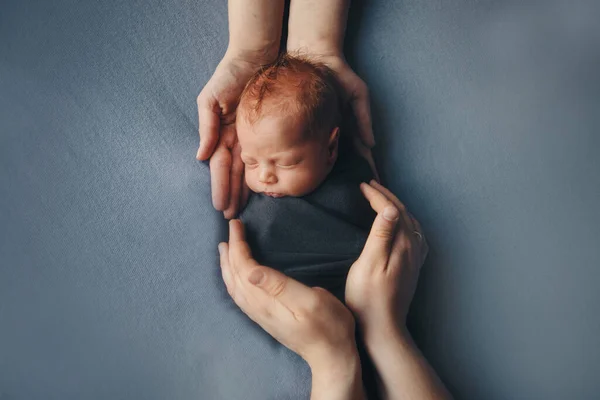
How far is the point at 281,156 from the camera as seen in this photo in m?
0.73

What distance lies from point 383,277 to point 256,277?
6.2 inches

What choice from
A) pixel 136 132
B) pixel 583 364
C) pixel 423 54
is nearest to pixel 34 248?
pixel 136 132

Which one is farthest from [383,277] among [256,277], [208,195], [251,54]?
[251,54]

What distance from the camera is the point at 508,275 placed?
2.51ft

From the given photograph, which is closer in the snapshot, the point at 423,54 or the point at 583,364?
the point at 583,364

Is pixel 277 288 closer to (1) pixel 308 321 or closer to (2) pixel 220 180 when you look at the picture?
(1) pixel 308 321

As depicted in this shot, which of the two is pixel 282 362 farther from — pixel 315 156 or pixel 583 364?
pixel 583 364

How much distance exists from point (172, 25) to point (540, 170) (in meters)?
0.58

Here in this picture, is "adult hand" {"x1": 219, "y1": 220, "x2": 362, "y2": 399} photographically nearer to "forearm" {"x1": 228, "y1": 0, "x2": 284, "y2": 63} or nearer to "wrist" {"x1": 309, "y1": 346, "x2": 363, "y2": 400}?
"wrist" {"x1": 309, "y1": 346, "x2": 363, "y2": 400}

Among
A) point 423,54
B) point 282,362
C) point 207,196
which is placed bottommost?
point 282,362

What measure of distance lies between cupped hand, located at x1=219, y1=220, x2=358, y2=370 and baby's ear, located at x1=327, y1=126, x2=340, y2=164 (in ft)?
0.57

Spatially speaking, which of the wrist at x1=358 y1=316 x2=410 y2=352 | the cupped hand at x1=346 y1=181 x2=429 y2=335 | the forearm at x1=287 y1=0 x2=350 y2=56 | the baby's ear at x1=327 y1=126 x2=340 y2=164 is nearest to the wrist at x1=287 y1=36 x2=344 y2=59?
the forearm at x1=287 y1=0 x2=350 y2=56

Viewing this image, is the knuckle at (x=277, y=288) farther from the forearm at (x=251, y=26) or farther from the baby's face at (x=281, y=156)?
the forearm at (x=251, y=26)

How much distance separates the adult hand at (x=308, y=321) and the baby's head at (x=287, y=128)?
4.4 inches
